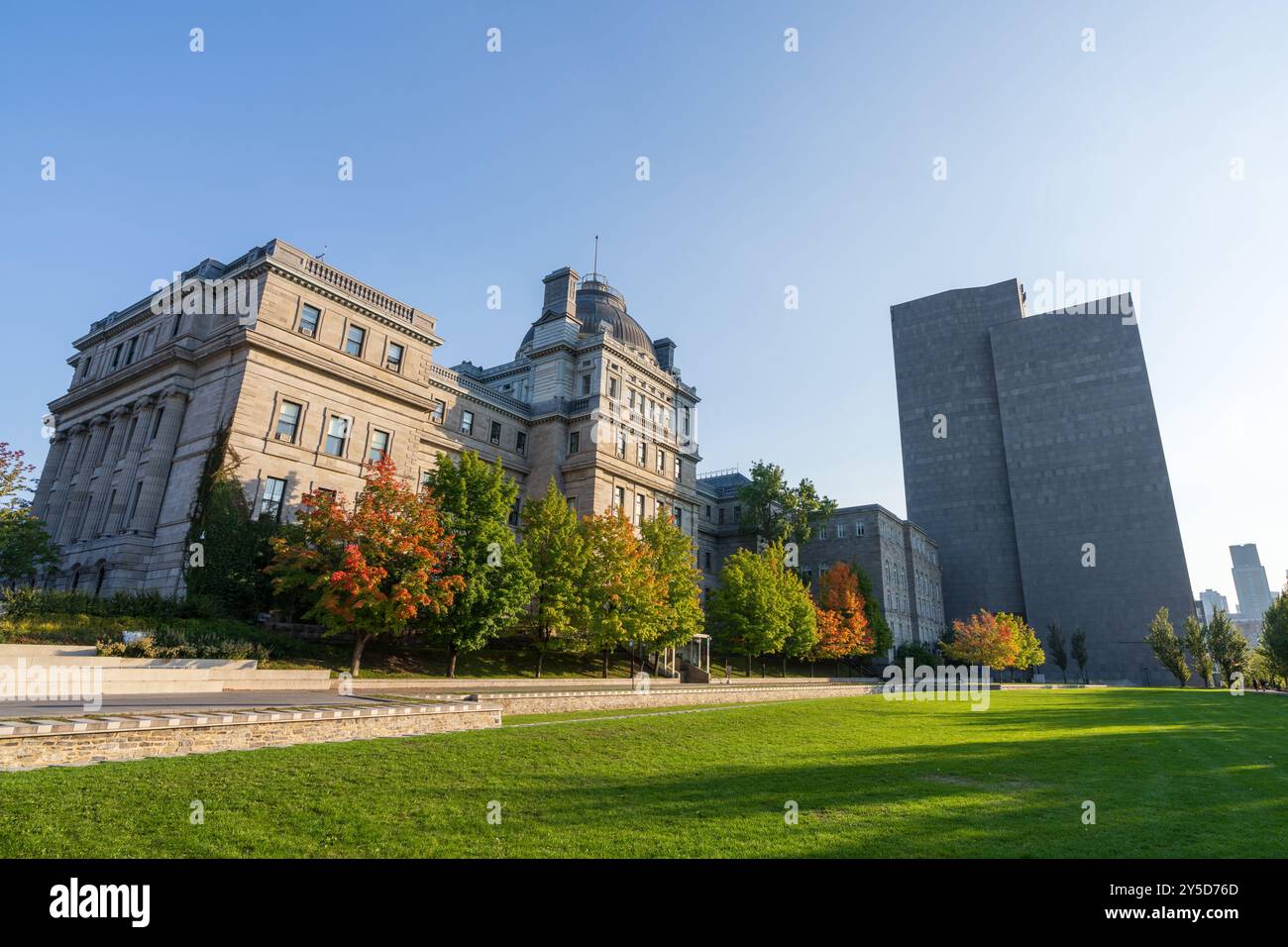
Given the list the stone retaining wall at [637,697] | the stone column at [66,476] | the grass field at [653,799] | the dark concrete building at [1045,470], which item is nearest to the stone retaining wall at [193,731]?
the grass field at [653,799]

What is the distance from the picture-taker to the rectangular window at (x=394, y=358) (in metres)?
41.9

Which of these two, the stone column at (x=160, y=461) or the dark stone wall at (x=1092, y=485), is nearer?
the stone column at (x=160, y=461)

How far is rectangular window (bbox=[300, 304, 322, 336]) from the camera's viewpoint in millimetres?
37875

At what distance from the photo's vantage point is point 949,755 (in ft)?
48.7

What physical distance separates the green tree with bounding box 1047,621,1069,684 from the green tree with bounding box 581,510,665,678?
70614mm

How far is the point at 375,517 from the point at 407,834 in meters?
20.8

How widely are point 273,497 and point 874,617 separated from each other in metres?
53.0

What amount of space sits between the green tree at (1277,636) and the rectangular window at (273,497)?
67548 millimetres

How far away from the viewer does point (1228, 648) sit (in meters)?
65.2

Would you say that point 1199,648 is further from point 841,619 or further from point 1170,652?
point 841,619

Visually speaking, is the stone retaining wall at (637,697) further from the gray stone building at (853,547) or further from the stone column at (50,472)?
the stone column at (50,472)

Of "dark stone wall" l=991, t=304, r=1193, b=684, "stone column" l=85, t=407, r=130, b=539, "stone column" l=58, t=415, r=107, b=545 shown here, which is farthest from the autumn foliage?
"stone column" l=58, t=415, r=107, b=545

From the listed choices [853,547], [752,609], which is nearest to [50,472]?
[752,609]
